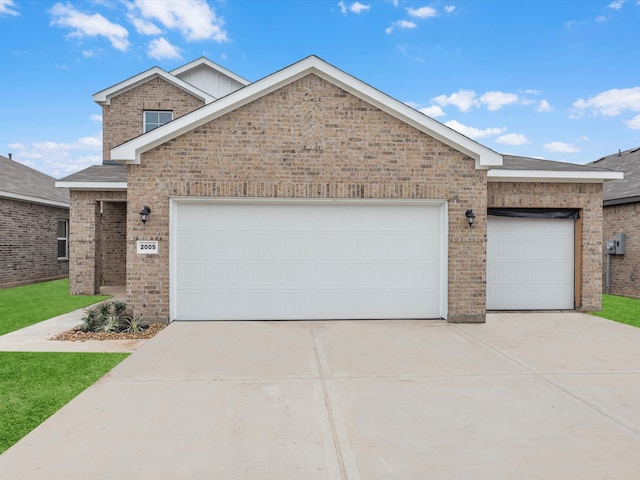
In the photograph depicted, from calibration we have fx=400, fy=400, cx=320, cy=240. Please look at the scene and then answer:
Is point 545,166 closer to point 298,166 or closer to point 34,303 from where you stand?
point 298,166

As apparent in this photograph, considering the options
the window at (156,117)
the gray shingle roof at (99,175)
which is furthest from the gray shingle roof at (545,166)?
the window at (156,117)

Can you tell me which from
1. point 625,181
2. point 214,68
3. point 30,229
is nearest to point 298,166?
point 214,68

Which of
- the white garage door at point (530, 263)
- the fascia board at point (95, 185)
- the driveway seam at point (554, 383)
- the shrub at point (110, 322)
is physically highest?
the fascia board at point (95, 185)

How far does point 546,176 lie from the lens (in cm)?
938

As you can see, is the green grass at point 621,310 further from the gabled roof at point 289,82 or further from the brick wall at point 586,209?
the gabled roof at point 289,82

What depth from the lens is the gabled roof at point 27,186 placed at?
47.2 feet

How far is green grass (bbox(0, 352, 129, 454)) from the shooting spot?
12.7 feet

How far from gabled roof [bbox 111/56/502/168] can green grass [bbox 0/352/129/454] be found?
12.6ft

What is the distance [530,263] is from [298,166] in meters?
6.16

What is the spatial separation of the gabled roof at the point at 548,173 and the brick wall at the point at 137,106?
1164 cm

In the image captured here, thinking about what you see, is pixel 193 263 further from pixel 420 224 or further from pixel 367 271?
pixel 420 224

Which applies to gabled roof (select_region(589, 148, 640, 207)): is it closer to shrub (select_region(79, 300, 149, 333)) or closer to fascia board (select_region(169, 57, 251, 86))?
shrub (select_region(79, 300, 149, 333))

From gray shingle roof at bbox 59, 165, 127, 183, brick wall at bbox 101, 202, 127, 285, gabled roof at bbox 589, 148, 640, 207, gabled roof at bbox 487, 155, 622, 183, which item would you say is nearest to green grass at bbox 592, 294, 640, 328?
gabled roof at bbox 589, 148, 640, 207

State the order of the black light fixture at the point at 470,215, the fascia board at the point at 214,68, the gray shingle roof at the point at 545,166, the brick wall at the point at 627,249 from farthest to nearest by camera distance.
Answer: the fascia board at the point at 214,68
the brick wall at the point at 627,249
the gray shingle roof at the point at 545,166
the black light fixture at the point at 470,215
